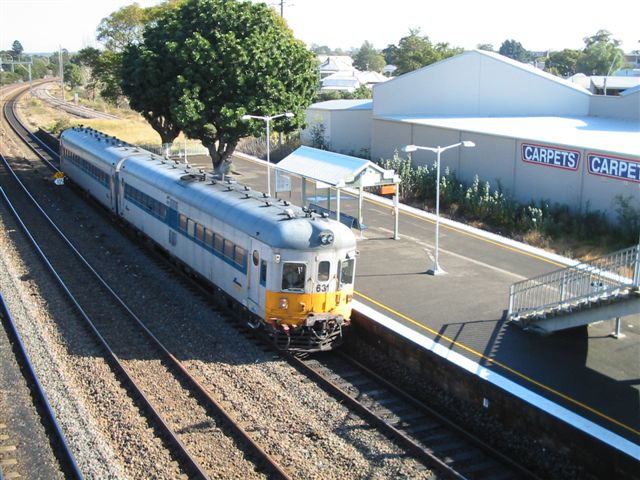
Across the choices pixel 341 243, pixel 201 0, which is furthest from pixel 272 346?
pixel 201 0

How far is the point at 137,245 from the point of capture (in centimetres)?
2530

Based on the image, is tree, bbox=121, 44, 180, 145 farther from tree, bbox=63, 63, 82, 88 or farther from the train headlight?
tree, bbox=63, 63, 82, 88

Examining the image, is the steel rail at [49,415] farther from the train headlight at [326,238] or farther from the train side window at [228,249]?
the train headlight at [326,238]

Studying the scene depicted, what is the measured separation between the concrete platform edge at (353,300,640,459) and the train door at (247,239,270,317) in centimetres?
277

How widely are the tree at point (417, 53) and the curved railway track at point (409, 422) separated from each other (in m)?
71.0

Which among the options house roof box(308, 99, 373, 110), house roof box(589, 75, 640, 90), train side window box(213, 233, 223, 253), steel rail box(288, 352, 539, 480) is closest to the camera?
steel rail box(288, 352, 539, 480)

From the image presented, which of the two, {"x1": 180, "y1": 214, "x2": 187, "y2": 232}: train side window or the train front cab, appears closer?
the train front cab

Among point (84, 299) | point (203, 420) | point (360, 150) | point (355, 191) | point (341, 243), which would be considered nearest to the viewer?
point (203, 420)

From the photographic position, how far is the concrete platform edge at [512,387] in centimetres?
1174

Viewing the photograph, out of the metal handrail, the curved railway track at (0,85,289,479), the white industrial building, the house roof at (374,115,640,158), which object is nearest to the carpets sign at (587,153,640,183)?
the white industrial building

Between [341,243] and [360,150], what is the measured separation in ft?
93.2

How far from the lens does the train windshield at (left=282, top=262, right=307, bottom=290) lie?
51.0ft

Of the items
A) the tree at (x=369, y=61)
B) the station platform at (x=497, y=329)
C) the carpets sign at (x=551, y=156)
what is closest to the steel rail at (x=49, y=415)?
the station platform at (x=497, y=329)

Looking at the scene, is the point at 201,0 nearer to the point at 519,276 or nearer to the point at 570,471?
the point at 519,276
